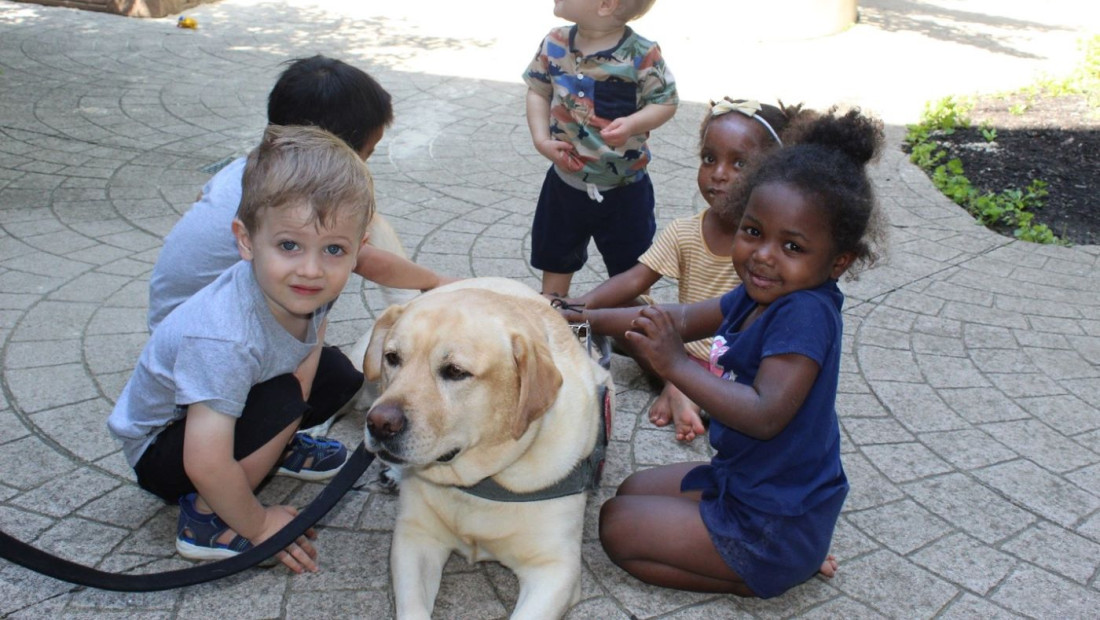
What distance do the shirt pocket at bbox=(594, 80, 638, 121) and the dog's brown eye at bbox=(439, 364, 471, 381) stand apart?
2.19m

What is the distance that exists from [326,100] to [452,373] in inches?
60.4

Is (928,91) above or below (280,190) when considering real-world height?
below

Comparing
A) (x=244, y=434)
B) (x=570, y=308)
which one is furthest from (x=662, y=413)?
(x=244, y=434)

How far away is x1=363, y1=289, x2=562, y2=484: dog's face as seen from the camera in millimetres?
2551

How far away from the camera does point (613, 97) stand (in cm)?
442

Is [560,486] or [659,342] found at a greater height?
[659,342]

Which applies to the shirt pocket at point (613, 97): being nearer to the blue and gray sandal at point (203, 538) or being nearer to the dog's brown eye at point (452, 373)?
the dog's brown eye at point (452, 373)

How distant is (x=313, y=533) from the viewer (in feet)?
10.5

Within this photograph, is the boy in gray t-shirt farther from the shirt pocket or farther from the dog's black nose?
the shirt pocket

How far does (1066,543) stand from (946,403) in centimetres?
97

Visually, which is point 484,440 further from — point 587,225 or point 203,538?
point 587,225

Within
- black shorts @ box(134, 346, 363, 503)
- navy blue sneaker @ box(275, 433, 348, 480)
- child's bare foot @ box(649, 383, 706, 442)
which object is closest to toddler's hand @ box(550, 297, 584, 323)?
child's bare foot @ box(649, 383, 706, 442)

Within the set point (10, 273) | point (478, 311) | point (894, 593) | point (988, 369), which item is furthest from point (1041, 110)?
point (10, 273)

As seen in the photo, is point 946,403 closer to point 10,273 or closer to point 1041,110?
point 10,273
